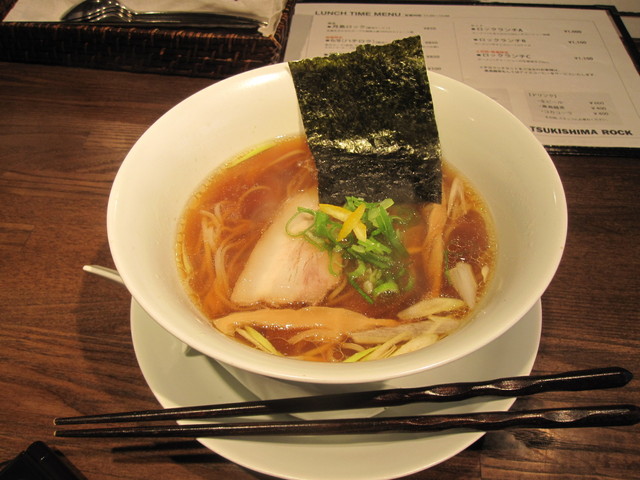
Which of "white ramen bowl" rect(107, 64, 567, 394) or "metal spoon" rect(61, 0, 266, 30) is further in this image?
"metal spoon" rect(61, 0, 266, 30)

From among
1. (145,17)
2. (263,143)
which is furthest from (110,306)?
(145,17)

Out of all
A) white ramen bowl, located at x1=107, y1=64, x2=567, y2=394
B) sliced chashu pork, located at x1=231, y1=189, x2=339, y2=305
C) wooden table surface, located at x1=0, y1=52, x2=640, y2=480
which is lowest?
wooden table surface, located at x1=0, y1=52, x2=640, y2=480

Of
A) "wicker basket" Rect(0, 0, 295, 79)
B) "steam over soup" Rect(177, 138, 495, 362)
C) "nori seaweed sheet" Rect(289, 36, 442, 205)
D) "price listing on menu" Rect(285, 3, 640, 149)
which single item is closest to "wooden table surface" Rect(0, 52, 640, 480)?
"wicker basket" Rect(0, 0, 295, 79)

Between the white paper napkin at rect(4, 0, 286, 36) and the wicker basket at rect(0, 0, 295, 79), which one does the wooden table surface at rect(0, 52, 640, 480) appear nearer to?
the wicker basket at rect(0, 0, 295, 79)

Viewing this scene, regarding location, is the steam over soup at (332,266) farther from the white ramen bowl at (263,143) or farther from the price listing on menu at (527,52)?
the price listing on menu at (527,52)

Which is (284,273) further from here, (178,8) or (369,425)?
(178,8)

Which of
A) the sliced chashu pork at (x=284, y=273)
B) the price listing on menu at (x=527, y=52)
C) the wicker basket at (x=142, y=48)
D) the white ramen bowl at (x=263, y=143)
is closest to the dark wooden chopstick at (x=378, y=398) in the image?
the white ramen bowl at (x=263, y=143)
